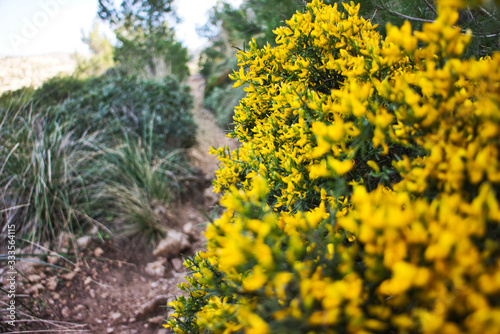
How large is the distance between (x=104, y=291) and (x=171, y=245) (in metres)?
0.77

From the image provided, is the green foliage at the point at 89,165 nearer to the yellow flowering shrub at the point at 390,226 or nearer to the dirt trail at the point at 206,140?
the dirt trail at the point at 206,140

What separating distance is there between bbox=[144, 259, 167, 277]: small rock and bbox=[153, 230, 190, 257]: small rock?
3.9 inches

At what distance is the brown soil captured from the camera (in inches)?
85.4

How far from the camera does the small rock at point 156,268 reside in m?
2.83

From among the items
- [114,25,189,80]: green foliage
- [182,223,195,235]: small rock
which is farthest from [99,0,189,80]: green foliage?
[182,223,195,235]: small rock

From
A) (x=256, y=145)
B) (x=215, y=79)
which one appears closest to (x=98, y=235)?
(x=256, y=145)

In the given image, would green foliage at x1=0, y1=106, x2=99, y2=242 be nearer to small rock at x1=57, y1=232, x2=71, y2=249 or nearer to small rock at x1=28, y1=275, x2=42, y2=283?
small rock at x1=57, y1=232, x2=71, y2=249

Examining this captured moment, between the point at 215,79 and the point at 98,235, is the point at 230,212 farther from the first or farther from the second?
the point at 215,79

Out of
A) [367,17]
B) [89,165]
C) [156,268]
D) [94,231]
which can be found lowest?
[156,268]

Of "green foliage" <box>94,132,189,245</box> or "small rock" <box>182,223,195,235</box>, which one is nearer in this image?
"green foliage" <box>94,132,189,245</box>

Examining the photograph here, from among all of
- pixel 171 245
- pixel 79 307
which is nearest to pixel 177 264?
pixel 171 245

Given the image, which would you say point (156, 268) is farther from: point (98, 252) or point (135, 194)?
point (135, 194)

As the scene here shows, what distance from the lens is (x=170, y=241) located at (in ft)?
9.96

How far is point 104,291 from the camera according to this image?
252 centimetres
